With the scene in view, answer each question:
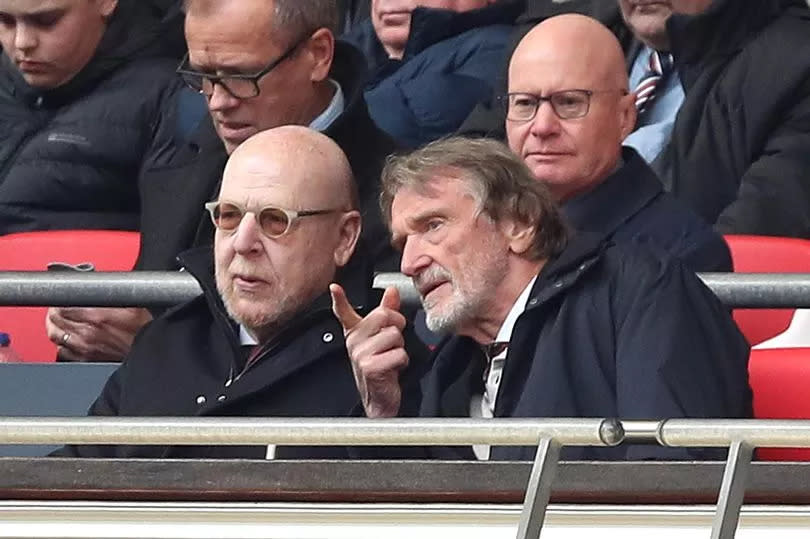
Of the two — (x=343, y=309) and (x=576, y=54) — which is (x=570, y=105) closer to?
(x=576, y=54)

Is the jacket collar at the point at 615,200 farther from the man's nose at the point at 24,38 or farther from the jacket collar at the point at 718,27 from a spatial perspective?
the man's nose at the point at 24,38

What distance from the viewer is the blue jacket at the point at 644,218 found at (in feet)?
14.5

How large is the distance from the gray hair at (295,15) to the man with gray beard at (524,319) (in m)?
0.82

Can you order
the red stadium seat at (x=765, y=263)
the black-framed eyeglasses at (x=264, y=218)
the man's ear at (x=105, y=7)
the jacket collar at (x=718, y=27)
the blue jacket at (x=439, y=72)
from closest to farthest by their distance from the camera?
the black-framed eyeglasses at (x=264, y=218) < the red stadium seat at (x=765, y=263) < the jacket collar at (x=718, y=27) < the blue jacket at (x=439, y=72) < the man's ear at (x=105, y=7)

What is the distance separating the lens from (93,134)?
18.8ft

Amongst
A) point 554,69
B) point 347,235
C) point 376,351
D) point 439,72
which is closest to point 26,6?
point 439,72

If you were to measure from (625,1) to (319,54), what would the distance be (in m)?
0.83

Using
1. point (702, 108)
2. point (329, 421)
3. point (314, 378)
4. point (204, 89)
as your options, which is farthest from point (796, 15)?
point (329, 421)

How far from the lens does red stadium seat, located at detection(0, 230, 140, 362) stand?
506cm

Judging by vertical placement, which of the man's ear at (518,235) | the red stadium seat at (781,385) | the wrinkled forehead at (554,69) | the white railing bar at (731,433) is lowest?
the wrinkled forehead at (554,69)

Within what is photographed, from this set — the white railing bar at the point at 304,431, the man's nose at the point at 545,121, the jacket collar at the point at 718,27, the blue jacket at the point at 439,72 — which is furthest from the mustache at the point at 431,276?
the white railing bar at the point at 304,431

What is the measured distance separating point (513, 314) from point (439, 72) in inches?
64.8

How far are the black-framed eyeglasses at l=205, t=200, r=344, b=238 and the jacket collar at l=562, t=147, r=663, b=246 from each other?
63 cm

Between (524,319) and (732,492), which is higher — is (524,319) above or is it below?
below
